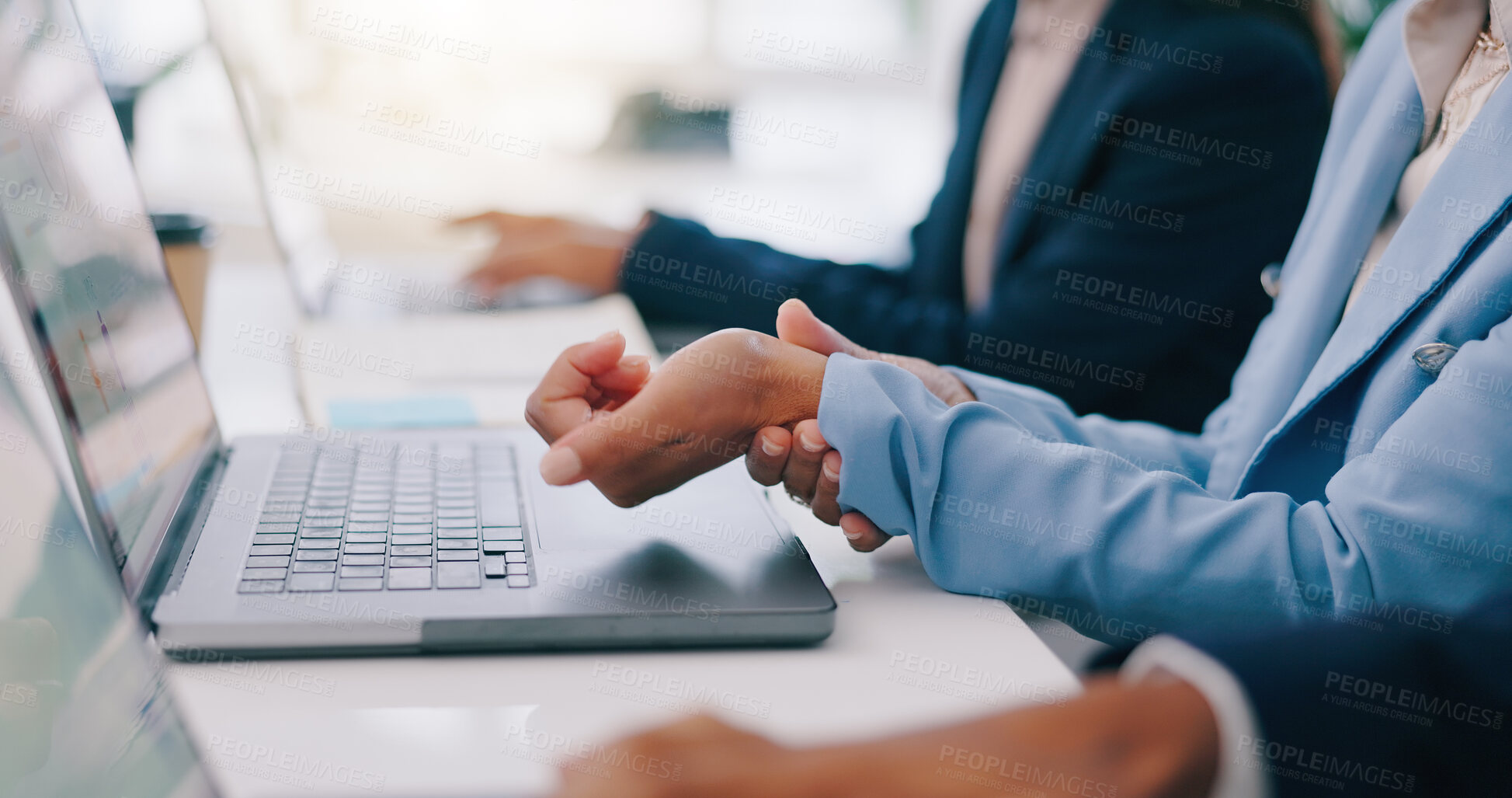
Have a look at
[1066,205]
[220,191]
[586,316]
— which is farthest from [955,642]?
[220,191]

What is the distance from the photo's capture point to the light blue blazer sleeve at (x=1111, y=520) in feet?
1.86

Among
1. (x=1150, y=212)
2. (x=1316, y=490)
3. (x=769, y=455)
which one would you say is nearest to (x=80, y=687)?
(x=769, y=455)

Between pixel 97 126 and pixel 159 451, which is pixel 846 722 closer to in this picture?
pixel 159 451

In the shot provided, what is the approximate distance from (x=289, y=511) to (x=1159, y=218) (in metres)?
0.95

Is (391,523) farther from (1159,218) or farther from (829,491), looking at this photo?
(1159,218)

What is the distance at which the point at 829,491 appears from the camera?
2.16 ft

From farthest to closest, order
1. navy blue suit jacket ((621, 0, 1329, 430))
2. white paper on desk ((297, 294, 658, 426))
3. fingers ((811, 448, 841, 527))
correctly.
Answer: navy blue suit jacket ((621, 0, 1329, 430))
white paper on desk ((297, 294, 658, 426))
fingers ((811, 448, 841, 527))

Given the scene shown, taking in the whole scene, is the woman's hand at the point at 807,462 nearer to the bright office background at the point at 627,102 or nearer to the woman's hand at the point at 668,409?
the woman's hand at the point at 668,409

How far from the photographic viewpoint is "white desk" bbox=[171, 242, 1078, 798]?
0.42 metres

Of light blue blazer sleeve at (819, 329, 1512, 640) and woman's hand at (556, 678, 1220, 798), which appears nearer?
woman's hand at (556, 678, 1220, 798)

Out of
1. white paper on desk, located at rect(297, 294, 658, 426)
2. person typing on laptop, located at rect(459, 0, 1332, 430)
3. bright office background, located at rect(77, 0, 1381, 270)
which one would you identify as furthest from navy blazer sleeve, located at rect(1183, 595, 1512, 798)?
bright office background, located at rect(77, 0, 1381, 270)

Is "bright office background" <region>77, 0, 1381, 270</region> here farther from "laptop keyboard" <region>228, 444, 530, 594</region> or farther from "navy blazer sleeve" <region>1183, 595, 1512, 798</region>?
"navy blazer sleeve" <region>1183, 595, 1512, 798</region>

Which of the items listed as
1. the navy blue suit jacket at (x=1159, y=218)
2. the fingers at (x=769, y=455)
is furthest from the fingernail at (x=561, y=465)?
the navy blue suit jacket at (x=1159, y=218)

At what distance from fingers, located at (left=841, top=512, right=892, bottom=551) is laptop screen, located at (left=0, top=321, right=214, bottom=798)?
37cm
